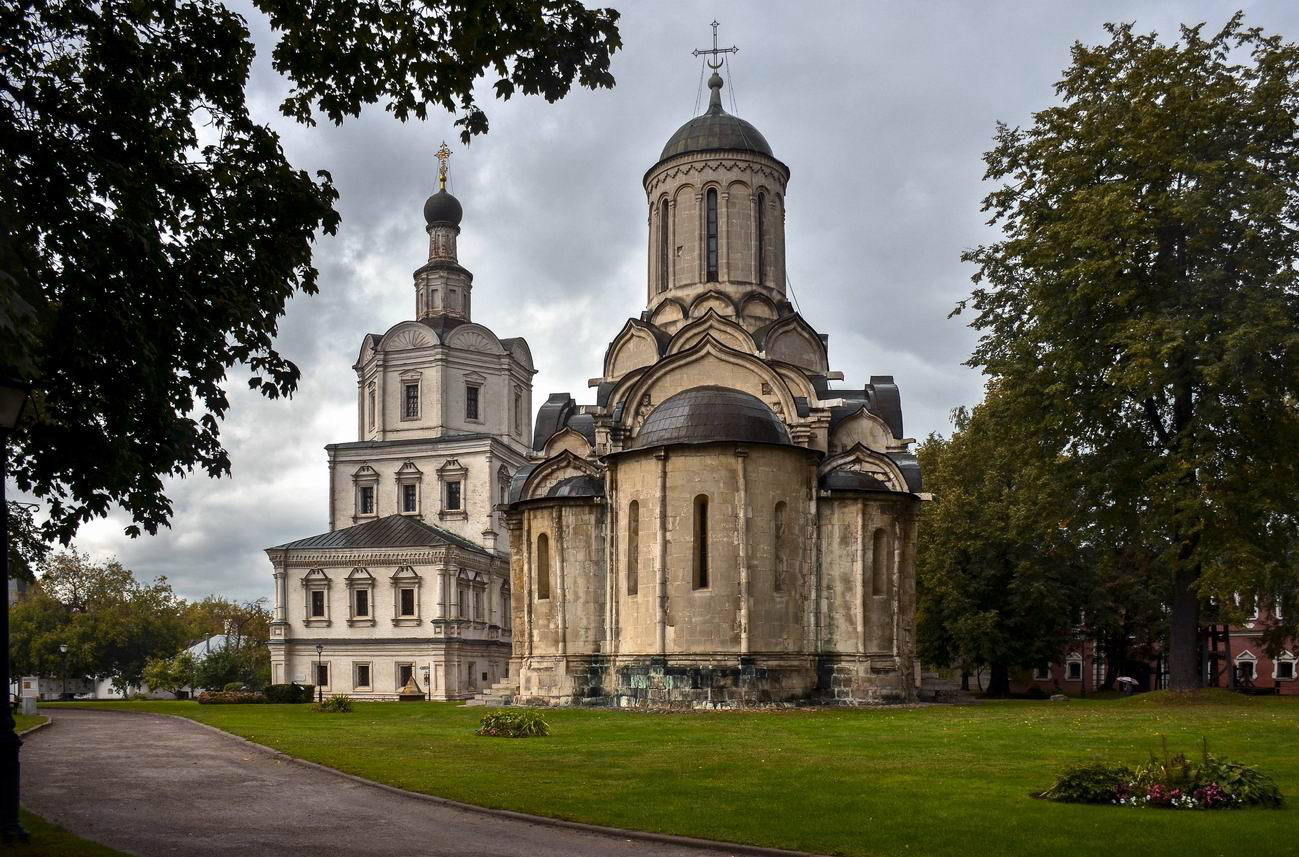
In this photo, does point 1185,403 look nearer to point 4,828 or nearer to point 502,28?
point 502,28

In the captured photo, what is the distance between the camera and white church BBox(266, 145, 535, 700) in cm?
5291

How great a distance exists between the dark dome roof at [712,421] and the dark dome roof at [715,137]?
11.3m

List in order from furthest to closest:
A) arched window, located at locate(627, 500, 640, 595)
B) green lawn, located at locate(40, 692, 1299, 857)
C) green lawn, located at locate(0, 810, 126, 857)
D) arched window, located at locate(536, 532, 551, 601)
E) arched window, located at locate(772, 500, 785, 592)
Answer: arched window, located at locate(536, 532, 551, 601) → arched window, located at locate(627, 500, 640, 595) → arched window, located at locate(772, 500, 785, 592) → green lawn, located at locate(40, 692, 1299, 857) → green lawn, located at locate(0, 810, 126, 857)

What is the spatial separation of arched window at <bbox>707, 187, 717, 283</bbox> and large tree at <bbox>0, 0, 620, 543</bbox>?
2815cm

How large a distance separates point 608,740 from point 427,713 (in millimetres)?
13839

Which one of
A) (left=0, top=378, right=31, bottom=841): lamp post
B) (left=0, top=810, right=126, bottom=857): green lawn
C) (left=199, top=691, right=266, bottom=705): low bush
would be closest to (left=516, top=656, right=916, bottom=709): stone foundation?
(left=199, top=691, right=266, bottom=705): low bush

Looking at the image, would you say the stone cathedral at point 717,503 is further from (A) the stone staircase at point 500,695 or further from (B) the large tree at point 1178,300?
(B) the large tree at point 1178,300

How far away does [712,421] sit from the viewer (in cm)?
3125

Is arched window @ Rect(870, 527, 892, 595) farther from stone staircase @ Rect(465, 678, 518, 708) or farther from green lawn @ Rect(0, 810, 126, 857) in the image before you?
green lawn @ Rect(0, 810, 126, 857)

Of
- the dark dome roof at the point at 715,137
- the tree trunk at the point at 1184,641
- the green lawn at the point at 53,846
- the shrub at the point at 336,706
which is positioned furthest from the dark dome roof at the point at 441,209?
the green lawn at the point at 53,846

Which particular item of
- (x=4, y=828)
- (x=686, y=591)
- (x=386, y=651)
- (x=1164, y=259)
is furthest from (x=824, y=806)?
(x=386, y=651)

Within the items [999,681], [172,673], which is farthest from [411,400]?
[999,681]

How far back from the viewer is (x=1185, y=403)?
1129 inches

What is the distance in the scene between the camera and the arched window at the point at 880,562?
33.6m
